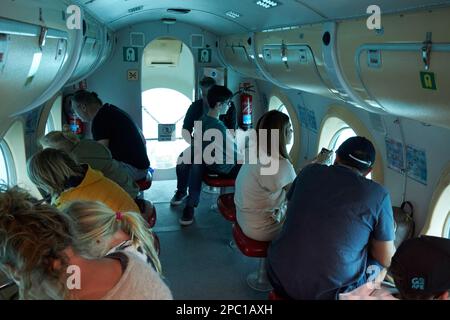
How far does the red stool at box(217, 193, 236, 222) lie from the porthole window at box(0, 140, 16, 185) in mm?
1817

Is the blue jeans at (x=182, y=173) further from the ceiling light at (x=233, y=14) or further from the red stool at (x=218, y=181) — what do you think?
the ceiling light at (x=233, y=14)

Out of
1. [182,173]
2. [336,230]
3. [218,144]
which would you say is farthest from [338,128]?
[336,230]

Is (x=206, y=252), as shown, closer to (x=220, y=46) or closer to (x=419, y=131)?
(x=419, y=131)

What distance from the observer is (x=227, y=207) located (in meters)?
3.87

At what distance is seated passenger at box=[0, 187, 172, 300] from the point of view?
1247mm

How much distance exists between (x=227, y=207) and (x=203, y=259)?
2.15ft

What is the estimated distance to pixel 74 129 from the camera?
5.56 metres

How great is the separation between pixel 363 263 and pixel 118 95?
A: 4927 millimetres

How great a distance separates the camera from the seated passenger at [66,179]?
95.5 inches

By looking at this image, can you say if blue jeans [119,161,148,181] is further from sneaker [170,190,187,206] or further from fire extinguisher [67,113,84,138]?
fire extinguisher [67,113,84,138]

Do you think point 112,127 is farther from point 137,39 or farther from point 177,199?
point 137,39

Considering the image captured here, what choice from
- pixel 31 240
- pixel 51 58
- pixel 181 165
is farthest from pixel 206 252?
pixel 31 240

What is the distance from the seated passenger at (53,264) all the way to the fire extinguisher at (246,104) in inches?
206

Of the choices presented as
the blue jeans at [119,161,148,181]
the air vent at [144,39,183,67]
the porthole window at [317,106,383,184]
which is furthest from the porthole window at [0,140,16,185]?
the air vent at [144,39,183,67]
